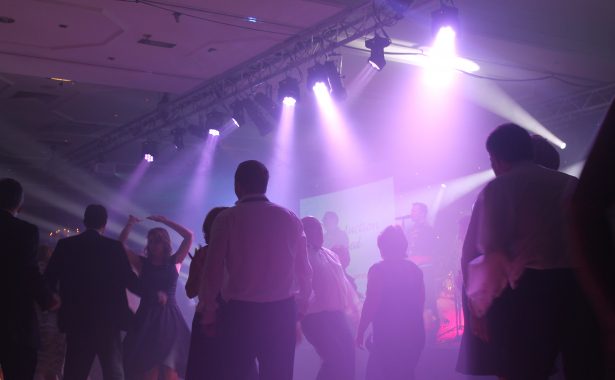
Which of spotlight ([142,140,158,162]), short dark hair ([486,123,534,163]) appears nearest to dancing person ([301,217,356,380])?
short dark hair ([486,123,534,163])

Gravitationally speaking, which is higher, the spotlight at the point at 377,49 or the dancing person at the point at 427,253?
the spotlight at the point at 377,49

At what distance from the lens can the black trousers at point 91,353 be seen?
5164 millimetres

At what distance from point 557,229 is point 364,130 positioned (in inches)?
420

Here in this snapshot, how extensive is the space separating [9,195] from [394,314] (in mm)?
3353

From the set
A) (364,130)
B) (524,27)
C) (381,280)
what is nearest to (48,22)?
(381,280)

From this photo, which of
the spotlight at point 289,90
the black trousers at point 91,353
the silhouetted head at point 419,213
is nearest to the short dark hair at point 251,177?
the black trousers at point 91,353

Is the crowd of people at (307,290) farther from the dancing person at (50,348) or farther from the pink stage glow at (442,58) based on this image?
the pink stage glow at (442,58)

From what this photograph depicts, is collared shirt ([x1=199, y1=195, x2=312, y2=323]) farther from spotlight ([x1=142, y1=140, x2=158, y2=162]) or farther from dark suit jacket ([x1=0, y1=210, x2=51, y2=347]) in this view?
spotlight ([x1=142, y1=140, x2=158, y2=162])

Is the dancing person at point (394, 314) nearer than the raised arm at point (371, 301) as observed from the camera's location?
Yes

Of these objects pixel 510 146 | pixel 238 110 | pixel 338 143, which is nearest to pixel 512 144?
pixel 510 146

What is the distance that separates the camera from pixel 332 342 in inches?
217

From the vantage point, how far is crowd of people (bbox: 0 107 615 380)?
8.36ft

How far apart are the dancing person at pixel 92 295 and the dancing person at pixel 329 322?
153cm

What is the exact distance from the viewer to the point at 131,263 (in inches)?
237
